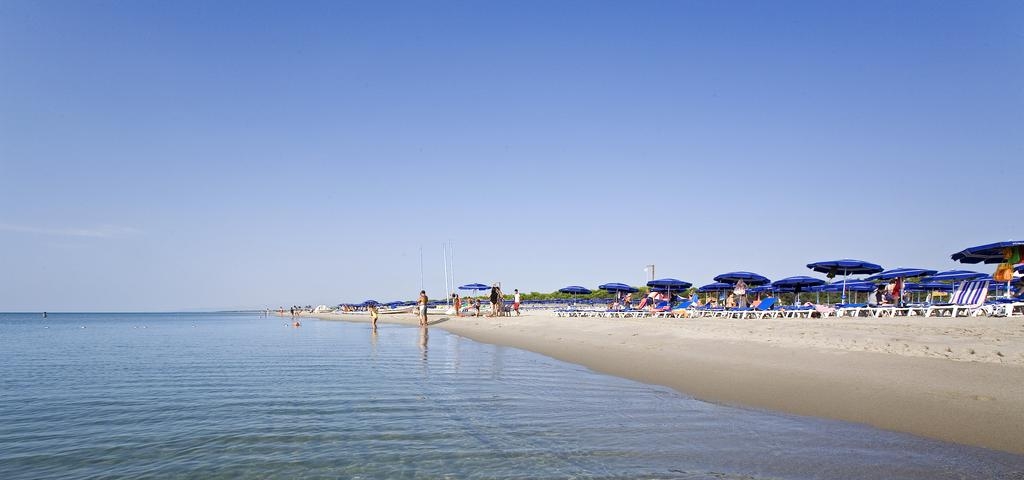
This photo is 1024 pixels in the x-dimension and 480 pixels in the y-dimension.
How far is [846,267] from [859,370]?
759 inches

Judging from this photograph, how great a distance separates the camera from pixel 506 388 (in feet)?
30.1

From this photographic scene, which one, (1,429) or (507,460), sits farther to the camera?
(1,429)

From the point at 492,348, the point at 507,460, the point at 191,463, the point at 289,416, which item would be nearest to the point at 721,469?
the point at 507,460

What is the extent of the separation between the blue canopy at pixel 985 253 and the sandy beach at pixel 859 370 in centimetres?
718

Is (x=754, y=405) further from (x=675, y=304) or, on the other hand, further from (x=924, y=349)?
(x=675, y=304)

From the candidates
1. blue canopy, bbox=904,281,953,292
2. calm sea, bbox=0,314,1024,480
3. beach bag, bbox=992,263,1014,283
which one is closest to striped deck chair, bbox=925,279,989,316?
beach bag, bbox=992,263,1014,283

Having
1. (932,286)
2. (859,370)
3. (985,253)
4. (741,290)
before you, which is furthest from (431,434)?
(932,286)

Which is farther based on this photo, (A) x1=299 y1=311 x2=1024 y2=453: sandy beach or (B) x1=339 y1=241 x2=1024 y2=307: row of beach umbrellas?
(B) x1=339 y1=241 x2=1024 y2=307: row of beach umbrellas

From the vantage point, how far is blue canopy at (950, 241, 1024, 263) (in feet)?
62.0

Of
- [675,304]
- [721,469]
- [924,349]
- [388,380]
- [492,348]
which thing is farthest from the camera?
[675,304]

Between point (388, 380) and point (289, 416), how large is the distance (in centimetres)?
320

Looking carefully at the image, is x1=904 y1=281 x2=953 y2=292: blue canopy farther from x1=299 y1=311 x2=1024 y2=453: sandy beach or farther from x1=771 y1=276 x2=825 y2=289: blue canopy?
x1=299 y1=311 x2=1024 y2=453: sandy beach

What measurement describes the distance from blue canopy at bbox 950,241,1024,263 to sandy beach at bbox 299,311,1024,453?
718cm

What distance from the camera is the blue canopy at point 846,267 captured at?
81.6 ft
